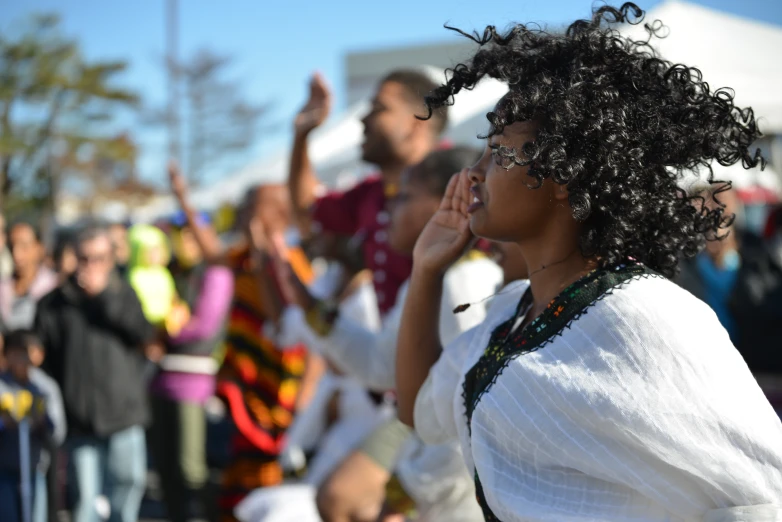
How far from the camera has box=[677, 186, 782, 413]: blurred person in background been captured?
4980mm

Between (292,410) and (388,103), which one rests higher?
(388,103)

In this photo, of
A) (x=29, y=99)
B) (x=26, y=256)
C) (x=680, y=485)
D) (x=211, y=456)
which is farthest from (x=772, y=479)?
(x=29, y=99)

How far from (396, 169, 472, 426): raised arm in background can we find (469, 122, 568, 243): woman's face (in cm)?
26

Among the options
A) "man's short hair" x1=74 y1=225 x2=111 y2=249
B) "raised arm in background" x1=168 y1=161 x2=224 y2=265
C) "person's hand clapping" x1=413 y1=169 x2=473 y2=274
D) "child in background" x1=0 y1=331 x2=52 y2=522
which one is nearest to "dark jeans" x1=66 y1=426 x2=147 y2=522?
"child in background" x1=0 y1=331 x2=52 y2=522

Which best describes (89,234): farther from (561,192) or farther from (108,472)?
(561,192)

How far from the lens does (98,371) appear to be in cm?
511

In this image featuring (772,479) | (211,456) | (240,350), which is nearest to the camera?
(772,479)

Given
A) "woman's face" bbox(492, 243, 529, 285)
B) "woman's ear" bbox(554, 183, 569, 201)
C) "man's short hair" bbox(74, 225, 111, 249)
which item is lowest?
"man's short hair" bbox(74, 225, 111, 249)

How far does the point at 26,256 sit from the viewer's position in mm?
7266

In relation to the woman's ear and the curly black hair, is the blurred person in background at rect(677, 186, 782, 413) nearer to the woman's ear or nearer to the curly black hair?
the curly black hair

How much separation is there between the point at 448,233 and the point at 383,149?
1.71m

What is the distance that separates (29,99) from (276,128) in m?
9.43

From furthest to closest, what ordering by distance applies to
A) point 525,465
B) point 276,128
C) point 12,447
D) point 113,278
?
point 276,128 < point 113,278 < point 12,447 < point 525,465

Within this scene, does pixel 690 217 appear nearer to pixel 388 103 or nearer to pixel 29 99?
pixel 388 103
